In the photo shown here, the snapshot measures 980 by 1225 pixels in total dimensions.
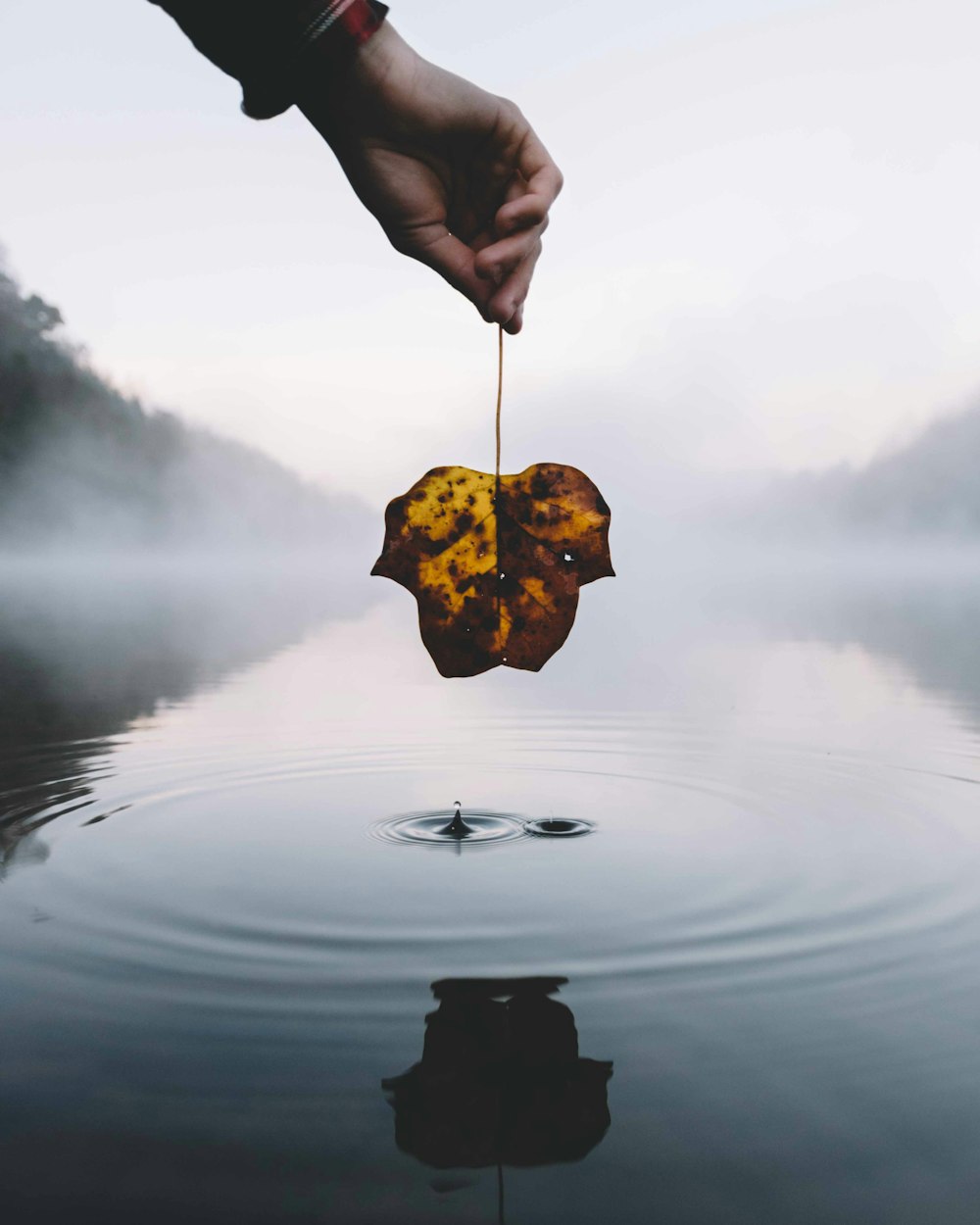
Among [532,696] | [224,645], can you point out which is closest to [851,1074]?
[532,696]

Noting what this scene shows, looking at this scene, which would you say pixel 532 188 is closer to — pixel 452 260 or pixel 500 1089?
pixel 452 260

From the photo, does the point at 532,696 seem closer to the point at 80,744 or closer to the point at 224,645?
the point at 80,744

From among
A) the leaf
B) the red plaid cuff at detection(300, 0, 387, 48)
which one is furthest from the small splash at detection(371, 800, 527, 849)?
the red plaid cuff at detection(300, 0, 387, 48)

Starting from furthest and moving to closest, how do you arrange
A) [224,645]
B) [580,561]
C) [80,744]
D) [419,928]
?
[224,645] < [80,744] < [419,928] < [580,561]

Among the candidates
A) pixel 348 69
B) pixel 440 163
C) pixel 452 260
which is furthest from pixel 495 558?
pixel 348 69

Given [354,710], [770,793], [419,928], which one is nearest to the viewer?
[419,928]

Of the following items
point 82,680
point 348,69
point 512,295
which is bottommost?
point 512,295

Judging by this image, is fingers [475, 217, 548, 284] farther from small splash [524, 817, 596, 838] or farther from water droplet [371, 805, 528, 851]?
small splash [524, 817, 596, 838]
